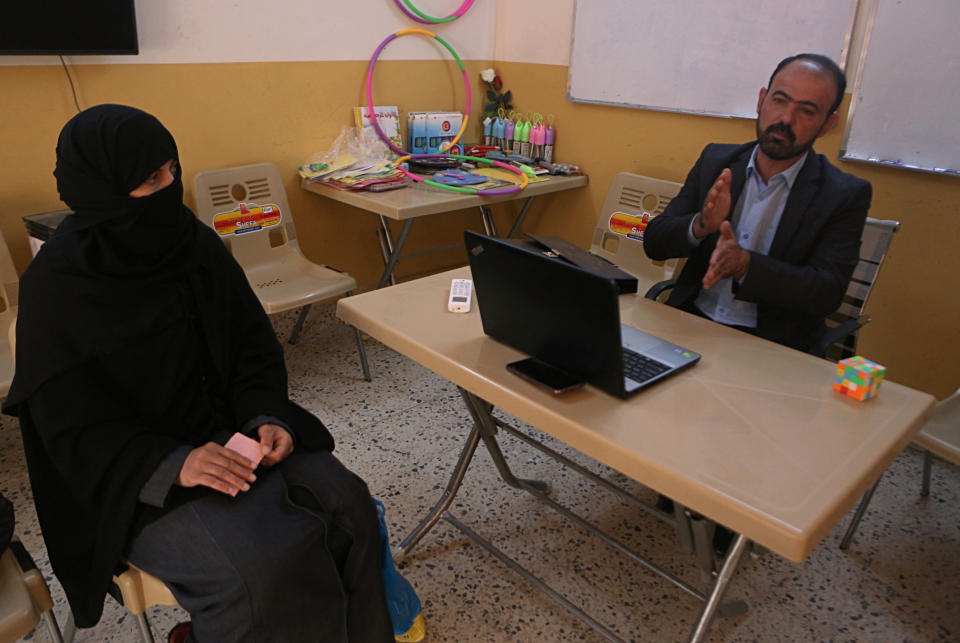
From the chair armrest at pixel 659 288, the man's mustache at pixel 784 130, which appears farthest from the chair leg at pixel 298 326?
the man's mustache at pixel 784 130

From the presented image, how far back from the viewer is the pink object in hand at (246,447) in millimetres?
1316

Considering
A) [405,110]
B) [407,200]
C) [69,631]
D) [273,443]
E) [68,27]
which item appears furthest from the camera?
[405,110]

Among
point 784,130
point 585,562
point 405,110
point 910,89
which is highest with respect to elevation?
point 910,89

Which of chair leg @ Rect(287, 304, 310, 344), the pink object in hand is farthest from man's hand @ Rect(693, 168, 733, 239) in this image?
chair leg @ Rect(287, 304, 310, 344)

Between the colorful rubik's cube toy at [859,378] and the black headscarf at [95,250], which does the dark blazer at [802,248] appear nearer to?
the colorful rubik's cube toy at [859,378]

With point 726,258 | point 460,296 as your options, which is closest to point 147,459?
point 460,296

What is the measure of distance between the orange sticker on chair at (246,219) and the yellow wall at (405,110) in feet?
0.73

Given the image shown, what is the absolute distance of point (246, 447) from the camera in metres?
1.33

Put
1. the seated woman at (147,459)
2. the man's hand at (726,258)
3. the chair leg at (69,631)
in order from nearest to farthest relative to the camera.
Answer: the seated woman at (147,459)
the chair leg at (69,631)
the man's hand at (726,258)

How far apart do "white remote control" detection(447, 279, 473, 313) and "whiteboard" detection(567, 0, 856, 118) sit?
1770 mm

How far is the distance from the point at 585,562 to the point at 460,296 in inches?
36.5

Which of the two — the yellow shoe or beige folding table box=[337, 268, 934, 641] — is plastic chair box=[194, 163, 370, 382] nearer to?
beige folding table box=[337, 268, 934, 641]

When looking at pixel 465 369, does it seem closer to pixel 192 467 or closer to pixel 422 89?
pixel 192 467

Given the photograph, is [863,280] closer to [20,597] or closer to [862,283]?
[862,283]
